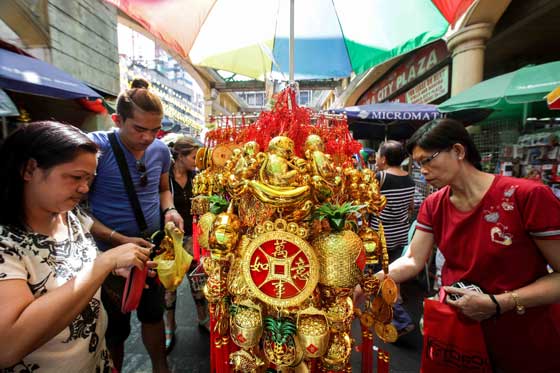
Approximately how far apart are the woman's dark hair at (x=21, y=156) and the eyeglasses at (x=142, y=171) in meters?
0.75

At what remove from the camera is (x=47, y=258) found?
2.98 ft

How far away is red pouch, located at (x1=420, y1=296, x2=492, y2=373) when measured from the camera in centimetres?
105

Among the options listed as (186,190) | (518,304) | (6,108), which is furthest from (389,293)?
(6,108)

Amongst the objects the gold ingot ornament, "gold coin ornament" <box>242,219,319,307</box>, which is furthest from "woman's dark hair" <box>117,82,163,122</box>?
"gold coin ornament" <box>242,219,319,307</box>

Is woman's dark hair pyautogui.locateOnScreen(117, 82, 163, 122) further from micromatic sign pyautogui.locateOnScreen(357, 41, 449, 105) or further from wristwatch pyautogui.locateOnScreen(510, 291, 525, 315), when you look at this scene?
micromatic sign pyautogui.locateOnScreen(357, 41, 449, 105)

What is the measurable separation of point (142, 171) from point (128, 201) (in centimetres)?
19

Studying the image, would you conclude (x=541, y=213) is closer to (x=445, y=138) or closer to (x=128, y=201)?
(x=445, y=138)

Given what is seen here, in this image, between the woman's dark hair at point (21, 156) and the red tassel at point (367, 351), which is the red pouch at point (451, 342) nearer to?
the red tassel at point (367, 351)

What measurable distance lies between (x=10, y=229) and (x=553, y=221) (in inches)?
70.5

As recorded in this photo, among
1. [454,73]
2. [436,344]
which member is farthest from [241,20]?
[454,73]

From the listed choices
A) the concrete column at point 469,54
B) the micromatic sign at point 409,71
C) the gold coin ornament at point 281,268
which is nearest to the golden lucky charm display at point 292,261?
the gold coin ornament at point 281,268

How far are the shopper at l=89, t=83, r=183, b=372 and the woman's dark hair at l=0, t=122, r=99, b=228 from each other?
2.04 feet

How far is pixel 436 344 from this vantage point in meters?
1.10

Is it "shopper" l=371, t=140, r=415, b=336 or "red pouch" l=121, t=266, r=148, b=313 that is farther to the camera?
"shopper" l=371, t=140, r=415, b=336
